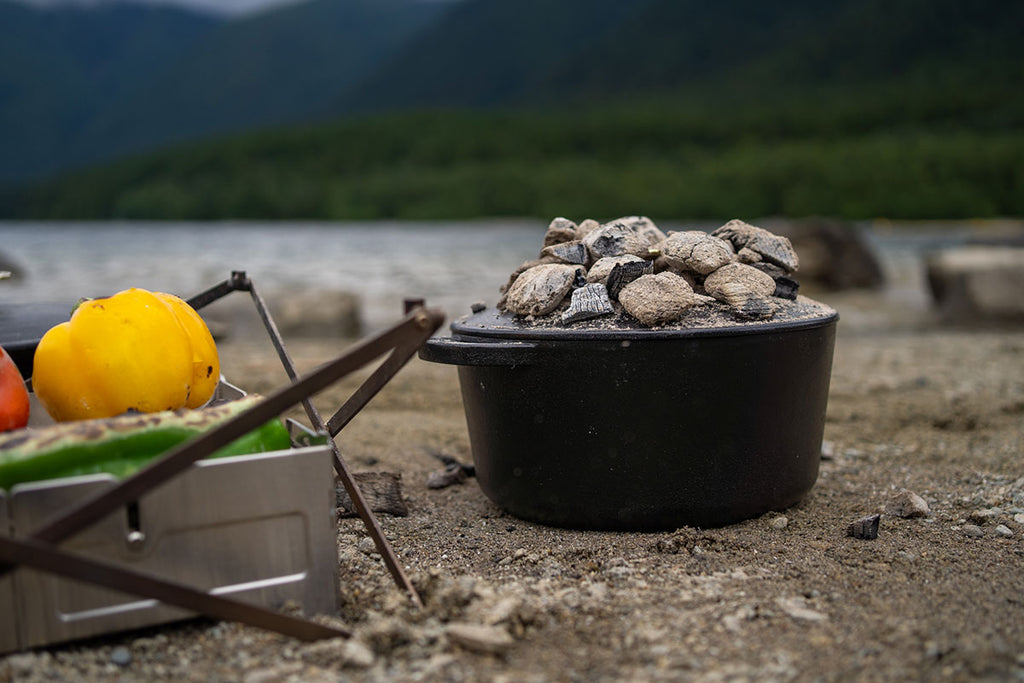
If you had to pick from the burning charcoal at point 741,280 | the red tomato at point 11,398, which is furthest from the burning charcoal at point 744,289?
the red tomato at point 11,398

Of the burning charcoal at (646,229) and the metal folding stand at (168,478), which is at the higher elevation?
the burning charcoal at (646,229)

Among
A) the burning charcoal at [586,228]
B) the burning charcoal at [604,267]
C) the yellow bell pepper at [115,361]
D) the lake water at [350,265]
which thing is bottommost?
the lake water at [350,265]

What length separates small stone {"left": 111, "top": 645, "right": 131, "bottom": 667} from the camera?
1773 mm

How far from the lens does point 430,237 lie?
33.6m

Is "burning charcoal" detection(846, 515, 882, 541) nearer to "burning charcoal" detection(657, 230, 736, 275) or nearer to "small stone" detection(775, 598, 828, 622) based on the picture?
"small stone" detection(775, 598, 828, 622)

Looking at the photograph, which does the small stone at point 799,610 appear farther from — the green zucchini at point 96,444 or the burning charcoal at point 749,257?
the green zucchini at point 96,444

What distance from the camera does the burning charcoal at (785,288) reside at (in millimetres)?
2742

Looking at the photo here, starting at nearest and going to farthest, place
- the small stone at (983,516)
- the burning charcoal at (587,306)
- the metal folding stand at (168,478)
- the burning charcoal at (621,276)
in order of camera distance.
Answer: the metal folding stand at (168,478), the burning charcoal at (587,306), the burning charcoal at (621,276), the small stone at (983,516)

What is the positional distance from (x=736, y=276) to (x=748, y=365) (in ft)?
1.06

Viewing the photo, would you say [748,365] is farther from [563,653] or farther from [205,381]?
[205,381]

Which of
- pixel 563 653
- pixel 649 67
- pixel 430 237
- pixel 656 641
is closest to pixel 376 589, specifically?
pixel 563 653

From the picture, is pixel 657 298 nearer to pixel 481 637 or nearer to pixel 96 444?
pixel 481 637

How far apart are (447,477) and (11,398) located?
1595 mm

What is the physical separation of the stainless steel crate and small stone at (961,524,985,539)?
1886mm
